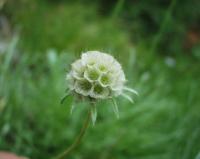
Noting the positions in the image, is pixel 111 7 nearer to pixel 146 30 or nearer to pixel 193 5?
pixel 146 30

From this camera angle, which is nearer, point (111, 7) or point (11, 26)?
point (11, 26)

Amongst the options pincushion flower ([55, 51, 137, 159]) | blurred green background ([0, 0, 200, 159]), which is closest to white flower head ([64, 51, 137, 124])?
pincushion flower ([55, 51, 137, 159])

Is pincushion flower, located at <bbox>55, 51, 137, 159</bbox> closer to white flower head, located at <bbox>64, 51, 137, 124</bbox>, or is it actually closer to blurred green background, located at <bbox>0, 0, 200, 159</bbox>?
white flower head, located at <bbox>64, 51, 137, 124</bbox>

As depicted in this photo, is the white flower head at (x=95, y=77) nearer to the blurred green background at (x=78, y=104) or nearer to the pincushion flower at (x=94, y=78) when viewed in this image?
the pincushion flower at (x=94, y=78)

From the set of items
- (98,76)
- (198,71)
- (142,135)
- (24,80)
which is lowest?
(98,76)

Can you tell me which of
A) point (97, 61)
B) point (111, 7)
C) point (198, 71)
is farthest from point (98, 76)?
point (111, 7)

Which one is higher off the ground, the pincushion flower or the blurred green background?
the blurred green background

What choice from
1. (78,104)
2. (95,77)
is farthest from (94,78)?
(78,104)
